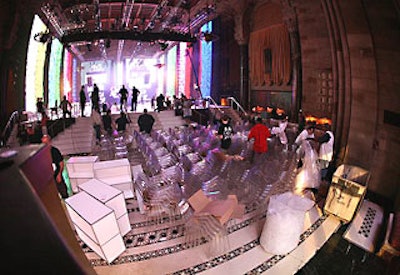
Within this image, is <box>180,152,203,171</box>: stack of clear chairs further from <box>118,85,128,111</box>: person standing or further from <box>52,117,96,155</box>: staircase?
<box>118,85,128,111</box>: person standing

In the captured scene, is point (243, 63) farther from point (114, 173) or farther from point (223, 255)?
point (223, 255)

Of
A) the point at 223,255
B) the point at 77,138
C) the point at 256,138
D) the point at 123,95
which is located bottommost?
the point at 223,255

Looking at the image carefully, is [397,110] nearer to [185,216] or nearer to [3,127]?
[185,216]

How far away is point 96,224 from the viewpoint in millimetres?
3164

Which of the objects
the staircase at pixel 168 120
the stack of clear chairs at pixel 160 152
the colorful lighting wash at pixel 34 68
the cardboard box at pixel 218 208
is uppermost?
the colorful lighting wash at pixel 34 68

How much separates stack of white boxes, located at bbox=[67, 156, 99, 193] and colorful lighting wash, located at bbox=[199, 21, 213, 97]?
1893 cm

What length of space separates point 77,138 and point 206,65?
13.7m

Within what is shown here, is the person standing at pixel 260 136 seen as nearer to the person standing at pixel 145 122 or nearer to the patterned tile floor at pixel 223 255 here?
the patterned tile floor at pixel 223 255

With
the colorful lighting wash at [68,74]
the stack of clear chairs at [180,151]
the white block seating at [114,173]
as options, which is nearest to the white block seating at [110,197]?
the white block seating at [114,173]

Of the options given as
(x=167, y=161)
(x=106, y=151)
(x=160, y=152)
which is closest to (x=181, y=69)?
(x=106, y=151)

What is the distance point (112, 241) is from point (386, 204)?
6.65 meters

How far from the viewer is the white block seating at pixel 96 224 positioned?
323 centimetres

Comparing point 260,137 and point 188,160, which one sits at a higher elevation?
point 260,137

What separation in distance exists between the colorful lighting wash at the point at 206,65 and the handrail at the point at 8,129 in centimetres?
1394
